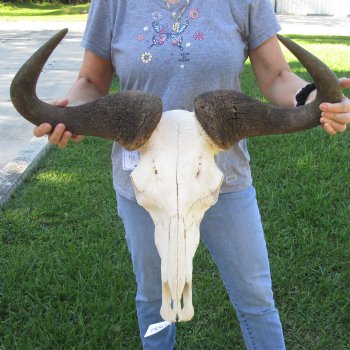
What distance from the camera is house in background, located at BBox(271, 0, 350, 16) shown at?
29.4 m

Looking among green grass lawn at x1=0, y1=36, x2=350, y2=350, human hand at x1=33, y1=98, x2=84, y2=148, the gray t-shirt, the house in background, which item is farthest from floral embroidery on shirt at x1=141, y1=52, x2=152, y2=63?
the house in background

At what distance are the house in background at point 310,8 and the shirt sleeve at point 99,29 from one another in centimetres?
2906

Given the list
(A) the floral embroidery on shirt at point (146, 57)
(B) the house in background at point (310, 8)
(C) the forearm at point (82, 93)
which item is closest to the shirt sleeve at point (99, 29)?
(C) the forearm at point (82, 93)

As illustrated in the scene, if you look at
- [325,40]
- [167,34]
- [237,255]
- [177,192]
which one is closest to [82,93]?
[167,34]

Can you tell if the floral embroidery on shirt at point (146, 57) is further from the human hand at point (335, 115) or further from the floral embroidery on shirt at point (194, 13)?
the human hand at point (335, 115)

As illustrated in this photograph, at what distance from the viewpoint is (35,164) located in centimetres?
590

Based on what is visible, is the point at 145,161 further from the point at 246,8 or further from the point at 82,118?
the point at 246,8

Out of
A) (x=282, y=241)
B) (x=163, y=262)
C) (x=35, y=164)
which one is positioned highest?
(x=163, y=262)

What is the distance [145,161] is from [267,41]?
0.77m

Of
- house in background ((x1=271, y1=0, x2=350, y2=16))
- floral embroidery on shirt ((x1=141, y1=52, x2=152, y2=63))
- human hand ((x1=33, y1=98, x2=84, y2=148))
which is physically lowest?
house in background ((x1=271, y1=0, x2=350, y2=16))

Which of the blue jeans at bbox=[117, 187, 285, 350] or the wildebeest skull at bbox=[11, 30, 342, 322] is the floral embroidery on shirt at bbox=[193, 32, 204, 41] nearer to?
the wildebeest skull at bbox=[11, 30, 342, 322]

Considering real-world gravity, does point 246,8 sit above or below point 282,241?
above

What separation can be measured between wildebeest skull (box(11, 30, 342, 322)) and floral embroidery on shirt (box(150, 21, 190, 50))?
0.30 meters

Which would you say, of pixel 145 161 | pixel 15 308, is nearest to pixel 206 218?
pixel 145 161
